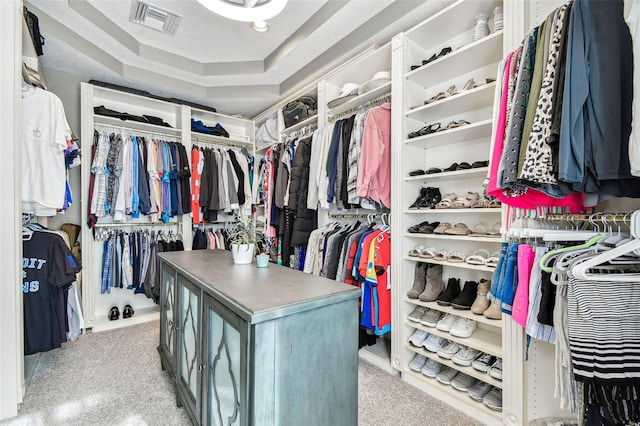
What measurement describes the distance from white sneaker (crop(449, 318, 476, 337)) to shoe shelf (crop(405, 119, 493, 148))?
1174 millimetres

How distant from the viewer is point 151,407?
5.47 feet

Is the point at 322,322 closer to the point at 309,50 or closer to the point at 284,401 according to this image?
the point at 284,401

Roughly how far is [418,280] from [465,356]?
0.52 metres

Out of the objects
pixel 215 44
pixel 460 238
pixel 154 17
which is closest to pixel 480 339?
pixel 460 238

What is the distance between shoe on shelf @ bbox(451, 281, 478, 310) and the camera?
176 cm

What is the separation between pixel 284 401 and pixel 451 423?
1.17 m

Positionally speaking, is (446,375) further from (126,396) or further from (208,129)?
(208,129)

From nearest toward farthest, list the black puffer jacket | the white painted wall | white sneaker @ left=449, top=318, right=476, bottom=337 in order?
the white painted wall
white sneaker @ left=449, top=318, right=476, bottom=337
the black puffer jacket

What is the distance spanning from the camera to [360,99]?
2422 mm

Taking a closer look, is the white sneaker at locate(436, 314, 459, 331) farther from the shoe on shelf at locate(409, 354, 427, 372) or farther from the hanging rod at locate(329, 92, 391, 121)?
the hanging rod at locate(329, 92, 391, 121)

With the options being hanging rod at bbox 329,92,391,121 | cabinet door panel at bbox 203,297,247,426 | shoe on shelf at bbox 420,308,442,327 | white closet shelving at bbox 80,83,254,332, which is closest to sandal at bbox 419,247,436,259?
shoe on shelf at bbox 420,308,442,327

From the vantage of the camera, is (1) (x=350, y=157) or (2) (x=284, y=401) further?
(1) (x=350, y=157)

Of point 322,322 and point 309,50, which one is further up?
point 309,50

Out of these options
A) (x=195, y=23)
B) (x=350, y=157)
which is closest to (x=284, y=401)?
(x=350, y=157)
